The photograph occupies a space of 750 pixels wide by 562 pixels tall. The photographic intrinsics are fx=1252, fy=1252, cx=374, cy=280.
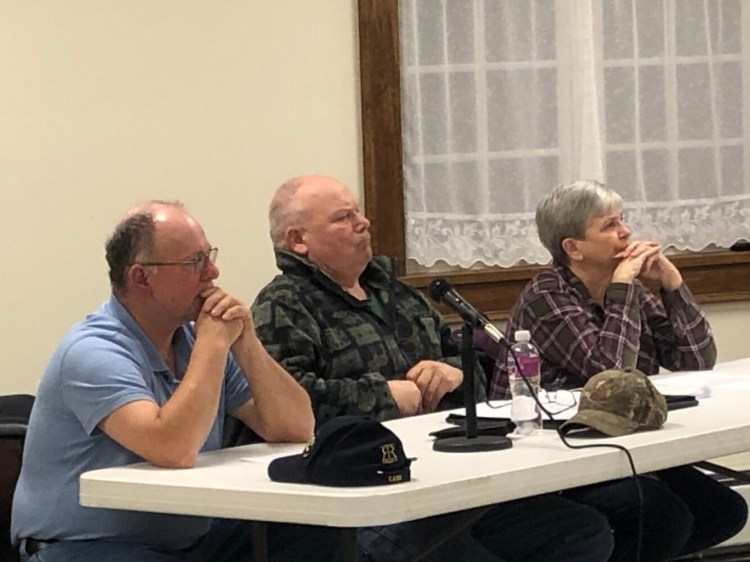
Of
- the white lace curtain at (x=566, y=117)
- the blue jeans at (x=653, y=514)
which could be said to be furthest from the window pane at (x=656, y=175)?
the blue jeans at (x=653, y=514)

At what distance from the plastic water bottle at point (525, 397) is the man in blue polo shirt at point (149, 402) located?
1.36 feet

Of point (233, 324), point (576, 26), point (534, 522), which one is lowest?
point (534, 522)

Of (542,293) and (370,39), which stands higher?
(370,39)

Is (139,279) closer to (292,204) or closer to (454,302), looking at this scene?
(454,302)

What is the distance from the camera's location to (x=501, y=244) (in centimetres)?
Result: 399

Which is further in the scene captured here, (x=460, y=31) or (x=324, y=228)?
(x=460, y=31)

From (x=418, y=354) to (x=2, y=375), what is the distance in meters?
1.21

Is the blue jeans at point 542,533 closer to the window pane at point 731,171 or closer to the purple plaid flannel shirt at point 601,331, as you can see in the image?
the purple plaid flannel shirt at point 601,331

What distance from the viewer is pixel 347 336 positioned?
2975 millimetres

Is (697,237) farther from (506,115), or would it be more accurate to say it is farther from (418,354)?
(418,354)

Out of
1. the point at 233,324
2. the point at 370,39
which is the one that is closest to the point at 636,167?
the point at 370,39

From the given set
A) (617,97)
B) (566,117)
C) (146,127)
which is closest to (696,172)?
(617,97)

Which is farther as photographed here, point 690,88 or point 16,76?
point 690,88

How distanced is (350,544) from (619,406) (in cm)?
68
